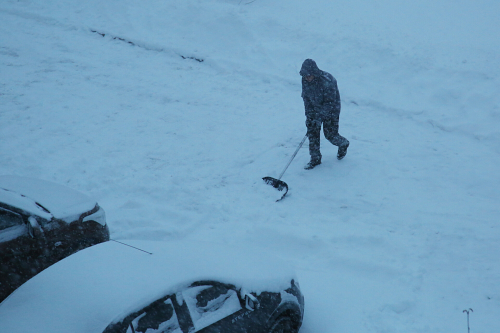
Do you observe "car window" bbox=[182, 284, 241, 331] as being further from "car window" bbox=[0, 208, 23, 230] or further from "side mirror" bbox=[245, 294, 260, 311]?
"car window" bbox=[0, 208, 23, 230]

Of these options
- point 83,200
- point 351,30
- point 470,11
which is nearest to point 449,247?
point 83,200

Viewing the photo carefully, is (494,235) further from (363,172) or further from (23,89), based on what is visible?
(23,89)

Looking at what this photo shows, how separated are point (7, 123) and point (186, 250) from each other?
7.43m

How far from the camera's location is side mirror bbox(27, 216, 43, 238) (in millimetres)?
4199

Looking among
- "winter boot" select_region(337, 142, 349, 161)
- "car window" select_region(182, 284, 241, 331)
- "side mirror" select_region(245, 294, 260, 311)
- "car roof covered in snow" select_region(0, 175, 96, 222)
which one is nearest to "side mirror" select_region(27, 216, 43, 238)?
"car roof covered in snow" select_region(0, 175, 96, 222)

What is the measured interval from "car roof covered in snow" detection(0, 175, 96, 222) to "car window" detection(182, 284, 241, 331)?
2054 millimetres

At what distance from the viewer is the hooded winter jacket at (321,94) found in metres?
7.16

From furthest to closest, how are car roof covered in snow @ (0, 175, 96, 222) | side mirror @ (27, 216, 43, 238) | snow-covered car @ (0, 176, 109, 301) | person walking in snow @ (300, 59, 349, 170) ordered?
1. person walking in snow @ (300, 59, 349, 170)
2. car roof covered in snow @ (0, 175, 96, 222)
3. side mirror @ (27, 216, 43, 238)
4. snow-covered car @ (0, 176, 109, 301)

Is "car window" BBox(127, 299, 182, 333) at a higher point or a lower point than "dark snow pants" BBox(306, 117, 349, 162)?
higher

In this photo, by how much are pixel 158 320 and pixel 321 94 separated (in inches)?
206

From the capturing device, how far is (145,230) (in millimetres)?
6152

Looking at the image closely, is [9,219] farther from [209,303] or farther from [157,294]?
[209,303]

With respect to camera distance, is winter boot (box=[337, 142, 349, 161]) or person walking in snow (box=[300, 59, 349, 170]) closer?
person walking in snow (box=[300, 59, 349, 170])

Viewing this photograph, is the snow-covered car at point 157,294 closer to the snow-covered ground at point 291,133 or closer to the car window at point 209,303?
the car window at point 209,303
